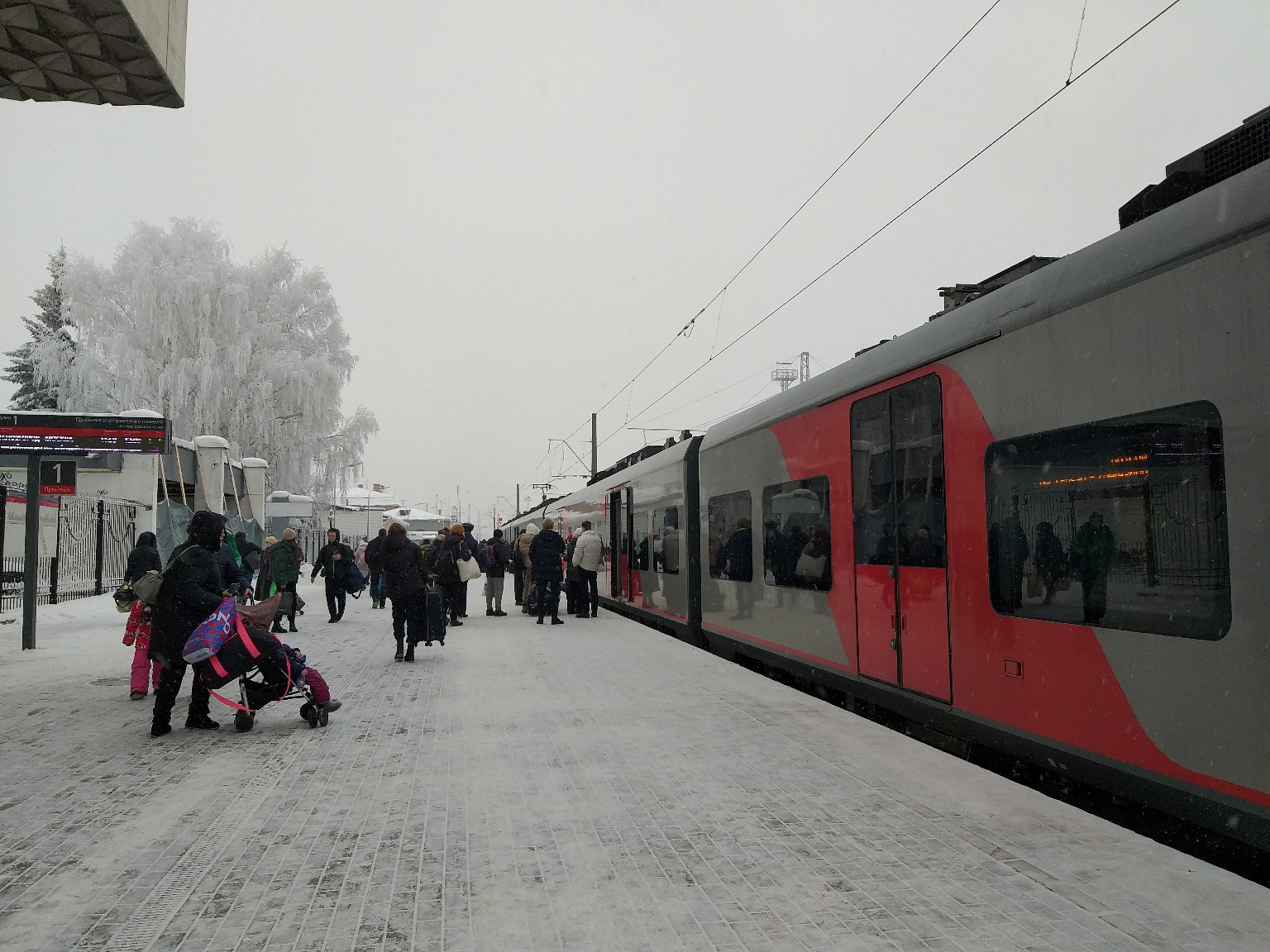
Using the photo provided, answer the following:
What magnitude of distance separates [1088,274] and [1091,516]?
1.29 meters

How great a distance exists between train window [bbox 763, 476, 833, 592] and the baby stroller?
4.30 meters

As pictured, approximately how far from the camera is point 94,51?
8016 millimetres

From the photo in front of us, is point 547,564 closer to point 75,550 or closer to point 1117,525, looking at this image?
point 75,550

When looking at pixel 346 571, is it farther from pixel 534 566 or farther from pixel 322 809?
pixel 322 809

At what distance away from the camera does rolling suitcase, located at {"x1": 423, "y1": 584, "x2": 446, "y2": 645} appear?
429 inches

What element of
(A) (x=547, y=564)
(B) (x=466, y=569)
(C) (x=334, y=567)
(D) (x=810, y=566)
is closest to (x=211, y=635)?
(D) (x=810, y=566)

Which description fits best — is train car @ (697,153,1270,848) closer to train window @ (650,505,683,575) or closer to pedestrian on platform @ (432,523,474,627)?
train window @ (650,505,683,575)

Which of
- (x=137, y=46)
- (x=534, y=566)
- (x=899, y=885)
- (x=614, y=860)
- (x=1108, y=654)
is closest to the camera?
(x=899, y=885)

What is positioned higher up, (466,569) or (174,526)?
(174,526)

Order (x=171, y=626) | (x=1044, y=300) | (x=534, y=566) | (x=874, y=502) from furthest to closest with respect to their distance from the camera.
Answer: (x=534, y=566), (x=874, y=502), (x=171, y=626), (x=1044, y=300)

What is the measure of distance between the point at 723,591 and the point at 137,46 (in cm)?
815

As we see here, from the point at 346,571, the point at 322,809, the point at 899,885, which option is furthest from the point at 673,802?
the point at 346,571

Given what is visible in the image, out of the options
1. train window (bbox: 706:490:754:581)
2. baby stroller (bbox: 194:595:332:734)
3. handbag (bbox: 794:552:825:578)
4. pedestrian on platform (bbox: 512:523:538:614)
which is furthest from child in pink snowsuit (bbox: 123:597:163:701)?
pedestrian on platform (bbox: 512:523:538:614)

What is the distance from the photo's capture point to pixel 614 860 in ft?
12.9
